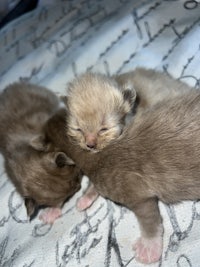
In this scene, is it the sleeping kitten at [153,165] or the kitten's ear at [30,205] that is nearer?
the sleeping kitten at [153,165]

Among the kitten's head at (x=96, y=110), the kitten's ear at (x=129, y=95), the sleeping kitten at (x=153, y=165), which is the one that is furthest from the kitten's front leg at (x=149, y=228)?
the kitten's ear at (x=129, y=95)

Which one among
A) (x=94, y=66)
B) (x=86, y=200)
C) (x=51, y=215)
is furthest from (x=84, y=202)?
(x=94, y=66)

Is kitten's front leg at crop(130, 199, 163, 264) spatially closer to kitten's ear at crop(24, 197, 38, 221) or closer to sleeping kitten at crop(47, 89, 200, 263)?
sleeping kitten at crop(47, 89, 200, 263)

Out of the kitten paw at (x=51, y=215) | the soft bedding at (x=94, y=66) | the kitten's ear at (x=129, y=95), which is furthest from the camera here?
the kitten paw at (x=51, y=215)

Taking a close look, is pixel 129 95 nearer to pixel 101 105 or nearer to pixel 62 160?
pixel 101 105

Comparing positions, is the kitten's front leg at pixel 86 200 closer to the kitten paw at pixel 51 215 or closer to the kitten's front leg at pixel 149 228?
the kitten paw at pixel 51 215

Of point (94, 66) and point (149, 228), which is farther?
point (94, 66)


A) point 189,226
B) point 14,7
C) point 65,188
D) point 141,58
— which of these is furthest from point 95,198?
point 14,7

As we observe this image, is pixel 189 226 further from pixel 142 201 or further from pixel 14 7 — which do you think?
pixel 14 7
